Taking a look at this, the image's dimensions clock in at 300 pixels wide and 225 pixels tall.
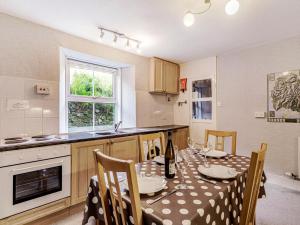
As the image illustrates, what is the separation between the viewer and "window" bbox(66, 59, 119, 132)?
2.73 meters

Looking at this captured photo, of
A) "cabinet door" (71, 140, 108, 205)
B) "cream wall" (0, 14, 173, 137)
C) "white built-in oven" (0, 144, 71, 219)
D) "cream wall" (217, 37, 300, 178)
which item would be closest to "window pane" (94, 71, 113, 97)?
"cream wall" (0, 14, 173, 137)

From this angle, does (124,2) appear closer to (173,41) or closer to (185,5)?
(185,5)

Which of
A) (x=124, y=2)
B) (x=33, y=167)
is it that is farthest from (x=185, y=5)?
(x=33, y=167)

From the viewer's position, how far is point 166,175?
114 cm

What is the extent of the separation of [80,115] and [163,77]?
5.83 ft

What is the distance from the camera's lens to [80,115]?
2830 mm

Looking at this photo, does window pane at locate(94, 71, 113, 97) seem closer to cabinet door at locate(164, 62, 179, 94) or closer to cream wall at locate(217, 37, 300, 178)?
cabinet door at locate(164, 62, 179, 94)

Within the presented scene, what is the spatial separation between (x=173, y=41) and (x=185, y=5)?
0.93 meters

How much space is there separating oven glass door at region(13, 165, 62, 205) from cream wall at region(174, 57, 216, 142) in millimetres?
2685

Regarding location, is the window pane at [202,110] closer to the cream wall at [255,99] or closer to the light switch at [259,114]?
the cream wall at [255,99]

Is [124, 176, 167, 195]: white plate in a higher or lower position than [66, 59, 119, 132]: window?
lower

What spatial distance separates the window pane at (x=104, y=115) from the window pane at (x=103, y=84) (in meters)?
0.20

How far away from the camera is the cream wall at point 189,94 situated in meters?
3.41

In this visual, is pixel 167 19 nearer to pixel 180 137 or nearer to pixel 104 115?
pixel 104 115
